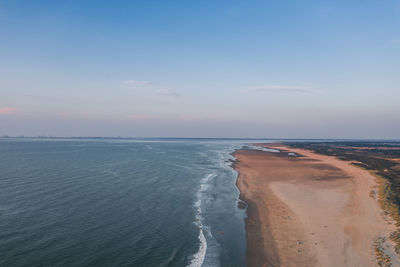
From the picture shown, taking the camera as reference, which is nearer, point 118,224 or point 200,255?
point 200,255

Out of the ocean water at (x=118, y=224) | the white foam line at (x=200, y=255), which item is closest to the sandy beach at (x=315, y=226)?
the ocean water at (x=118, y=224)

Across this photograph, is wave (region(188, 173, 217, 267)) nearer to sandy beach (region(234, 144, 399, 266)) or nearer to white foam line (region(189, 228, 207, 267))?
white foam line (region(189, 228, 207, 267))

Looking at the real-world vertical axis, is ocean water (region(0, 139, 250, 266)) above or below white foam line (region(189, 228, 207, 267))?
above

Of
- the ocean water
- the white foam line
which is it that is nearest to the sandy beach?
the ocean water

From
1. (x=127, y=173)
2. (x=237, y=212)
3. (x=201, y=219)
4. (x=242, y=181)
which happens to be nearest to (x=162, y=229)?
(x=201, y=219)

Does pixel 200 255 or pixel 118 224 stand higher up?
pixel 118 224

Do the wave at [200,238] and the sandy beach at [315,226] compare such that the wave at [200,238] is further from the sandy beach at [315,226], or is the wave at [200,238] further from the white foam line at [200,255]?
the sandy beach at [315,226]

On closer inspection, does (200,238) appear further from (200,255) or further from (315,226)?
(315,226)

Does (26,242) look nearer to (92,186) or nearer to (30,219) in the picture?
(30,219)

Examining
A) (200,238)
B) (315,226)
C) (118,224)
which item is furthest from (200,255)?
(315,226)
